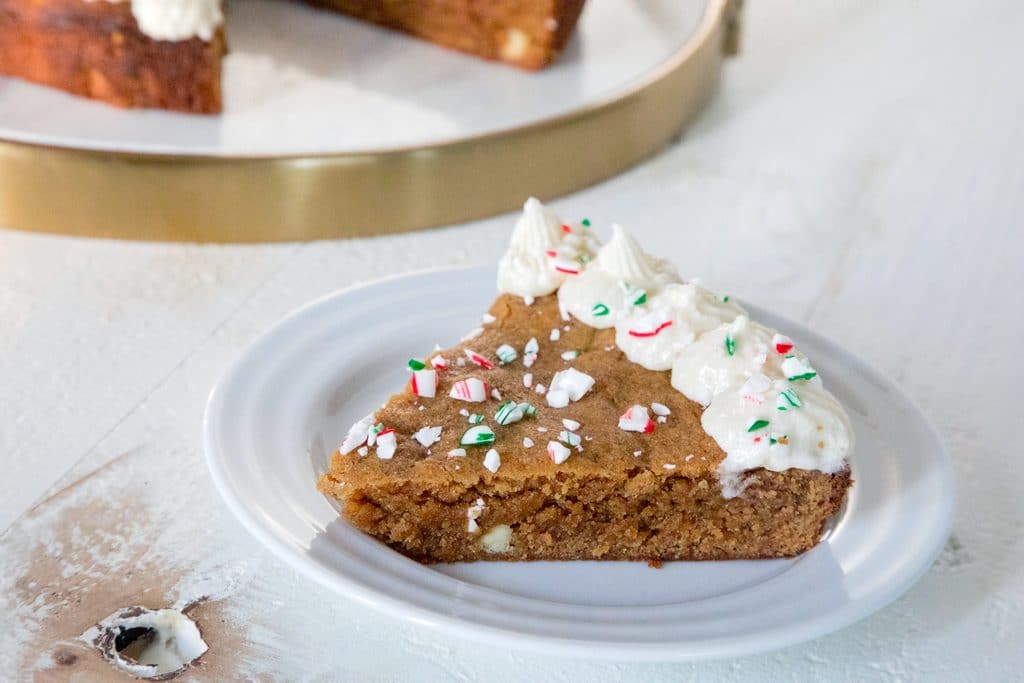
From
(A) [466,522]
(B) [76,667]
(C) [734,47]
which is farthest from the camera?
(C) [734,47]

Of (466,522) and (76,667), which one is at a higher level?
(466,522)

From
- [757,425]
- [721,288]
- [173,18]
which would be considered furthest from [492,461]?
[173,18]

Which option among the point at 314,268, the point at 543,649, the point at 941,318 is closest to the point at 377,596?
the point at 543,649

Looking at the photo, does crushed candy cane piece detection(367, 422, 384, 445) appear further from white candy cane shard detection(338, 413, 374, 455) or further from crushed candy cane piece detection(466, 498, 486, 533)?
crushed candy cane piece detection(466, 498, 486, 533)

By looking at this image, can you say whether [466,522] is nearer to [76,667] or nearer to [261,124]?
[76,667]

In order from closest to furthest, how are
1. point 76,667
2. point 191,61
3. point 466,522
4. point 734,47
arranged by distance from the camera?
point 76,667 < point 466,522 < point 191,61 < point 734,47

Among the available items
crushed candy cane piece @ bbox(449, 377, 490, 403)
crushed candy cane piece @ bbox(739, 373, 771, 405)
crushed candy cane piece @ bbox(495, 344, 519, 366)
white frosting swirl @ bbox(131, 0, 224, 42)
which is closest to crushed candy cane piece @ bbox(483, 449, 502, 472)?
crushed candy cane piece @ bbox(449, 377, 490, 403)
